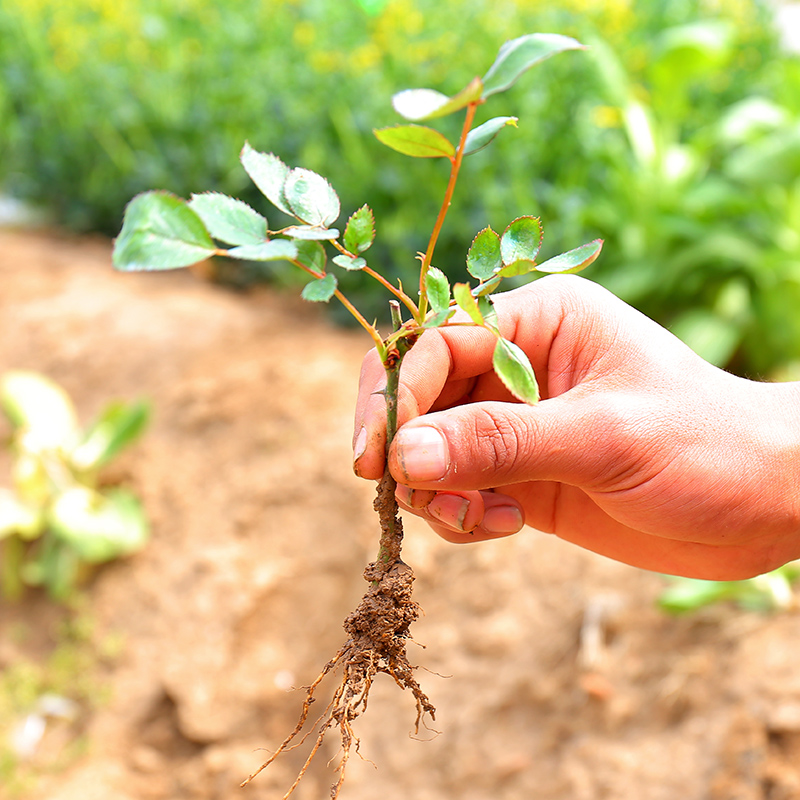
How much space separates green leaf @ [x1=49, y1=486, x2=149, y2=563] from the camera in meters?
2.27

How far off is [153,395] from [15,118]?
2.17 meters

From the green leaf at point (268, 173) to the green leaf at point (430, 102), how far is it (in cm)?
15

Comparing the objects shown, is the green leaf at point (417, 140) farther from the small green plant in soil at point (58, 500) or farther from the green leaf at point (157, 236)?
the small green plant in soil at point (58, 500)

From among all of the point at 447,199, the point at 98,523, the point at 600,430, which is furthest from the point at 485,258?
the point at 98,523

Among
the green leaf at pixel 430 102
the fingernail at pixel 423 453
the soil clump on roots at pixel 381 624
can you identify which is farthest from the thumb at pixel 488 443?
the green leaf at pixel 430 102

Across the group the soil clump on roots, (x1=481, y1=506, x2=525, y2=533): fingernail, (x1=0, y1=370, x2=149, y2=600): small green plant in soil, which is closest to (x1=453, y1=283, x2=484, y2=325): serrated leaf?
the soil clump on roots

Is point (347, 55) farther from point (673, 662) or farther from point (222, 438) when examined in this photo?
point (673, 662)

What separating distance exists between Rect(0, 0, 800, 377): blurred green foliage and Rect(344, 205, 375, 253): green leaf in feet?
6.00

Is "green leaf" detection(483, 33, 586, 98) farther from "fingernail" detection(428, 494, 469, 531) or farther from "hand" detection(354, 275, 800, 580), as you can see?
"fingernail" detection(428, 494, 469, 531)

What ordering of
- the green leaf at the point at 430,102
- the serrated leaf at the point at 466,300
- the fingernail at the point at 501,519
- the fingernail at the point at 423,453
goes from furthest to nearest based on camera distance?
the fingernail at the point at 501,519
the fingernail at the point at 423,453
the serrated leaf at the point at 466,300
the green leaf at the point at 430,102

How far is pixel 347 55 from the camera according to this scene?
3.06 metres

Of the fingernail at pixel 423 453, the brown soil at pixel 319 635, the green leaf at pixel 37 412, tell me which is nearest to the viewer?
the fingernail at pixel 423 453

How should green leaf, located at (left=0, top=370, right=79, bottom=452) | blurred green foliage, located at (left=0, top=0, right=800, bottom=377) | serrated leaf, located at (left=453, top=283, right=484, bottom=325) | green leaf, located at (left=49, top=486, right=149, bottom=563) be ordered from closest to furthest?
serrated leaf, located at (left=453, top=283, right=484, bottom=325) < green leaf, located at (left=49, top=486, right=149, bottom=563) < green leaf, located at (left=0, top=370, right=79, bottom=452) < blurred green foliage, located at (left=0, top=0, right=800, bottom=377)

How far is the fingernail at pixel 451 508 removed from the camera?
3.21 ft
